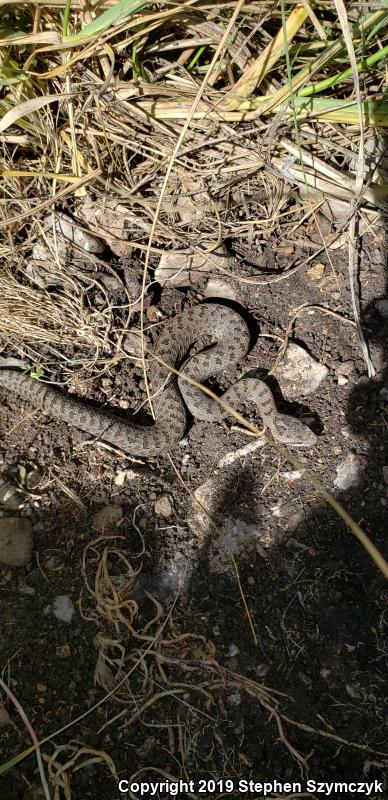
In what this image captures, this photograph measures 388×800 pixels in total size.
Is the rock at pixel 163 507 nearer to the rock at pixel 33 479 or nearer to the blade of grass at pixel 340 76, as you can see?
the rock at pixel 33 479

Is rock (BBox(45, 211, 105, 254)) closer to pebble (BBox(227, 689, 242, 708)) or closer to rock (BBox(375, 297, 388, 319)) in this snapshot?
rock (BBox(375, 297, 388, 319))

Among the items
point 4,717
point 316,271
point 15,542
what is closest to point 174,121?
point 316,271

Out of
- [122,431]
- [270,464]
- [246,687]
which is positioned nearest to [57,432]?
[122,431]

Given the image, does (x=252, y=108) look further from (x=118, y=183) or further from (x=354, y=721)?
(x=354, y=721)

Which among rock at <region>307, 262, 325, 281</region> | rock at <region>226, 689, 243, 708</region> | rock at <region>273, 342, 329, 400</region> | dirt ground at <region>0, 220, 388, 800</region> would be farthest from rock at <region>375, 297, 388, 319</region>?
rock at <region>226, 689, 243, 708</region>

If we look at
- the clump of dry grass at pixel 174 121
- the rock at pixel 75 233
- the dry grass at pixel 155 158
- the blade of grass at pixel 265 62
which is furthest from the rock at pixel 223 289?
the blade of grass at pixel 265 62

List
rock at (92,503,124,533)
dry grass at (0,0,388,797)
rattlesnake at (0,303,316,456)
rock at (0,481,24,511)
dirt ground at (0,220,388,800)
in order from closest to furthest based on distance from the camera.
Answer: dirt ground at (0,220,388,800), dry grass at (0,0,388,797), rock at (92,503,124,533), rock at (0,481,24,511), rattlesnake at (0,303,316,456)
